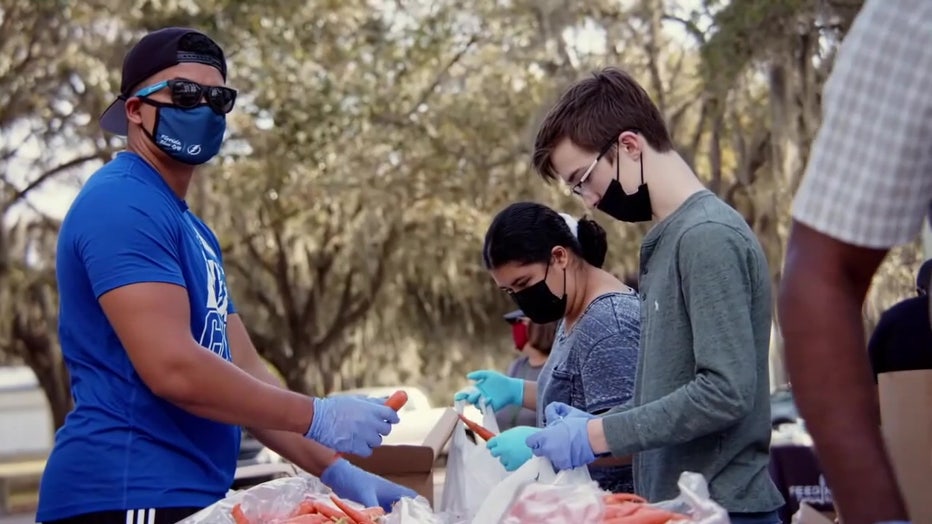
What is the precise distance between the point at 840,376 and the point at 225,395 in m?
1.46

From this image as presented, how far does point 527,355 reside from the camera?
6.76 meters

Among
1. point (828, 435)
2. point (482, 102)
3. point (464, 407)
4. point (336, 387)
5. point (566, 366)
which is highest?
point (828, 435)

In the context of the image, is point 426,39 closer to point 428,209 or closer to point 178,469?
point 428,209

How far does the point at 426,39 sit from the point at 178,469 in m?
13.5

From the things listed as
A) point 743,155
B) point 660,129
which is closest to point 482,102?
point 743,155

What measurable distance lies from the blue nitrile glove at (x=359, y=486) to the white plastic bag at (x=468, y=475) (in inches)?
5.5

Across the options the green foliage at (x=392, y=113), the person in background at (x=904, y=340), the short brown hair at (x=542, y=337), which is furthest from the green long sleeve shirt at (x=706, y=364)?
the green foliage at (x=392, y=113)

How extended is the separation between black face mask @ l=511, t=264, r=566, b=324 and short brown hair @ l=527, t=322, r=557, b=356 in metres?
2.37

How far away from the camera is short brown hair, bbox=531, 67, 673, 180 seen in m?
2.66

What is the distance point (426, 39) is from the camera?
15.6 metres

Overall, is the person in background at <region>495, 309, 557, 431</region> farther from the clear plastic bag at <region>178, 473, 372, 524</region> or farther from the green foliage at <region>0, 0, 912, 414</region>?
the green foliage at <region>0, 0, 912, 414</region>

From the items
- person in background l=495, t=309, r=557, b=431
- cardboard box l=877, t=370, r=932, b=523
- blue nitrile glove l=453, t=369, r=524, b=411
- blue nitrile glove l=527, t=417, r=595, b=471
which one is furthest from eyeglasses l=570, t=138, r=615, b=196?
person in background l=495, t=309, r=557, b=431

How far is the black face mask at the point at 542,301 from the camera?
142 inches

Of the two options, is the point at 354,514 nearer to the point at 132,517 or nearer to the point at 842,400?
the point at 132,517
